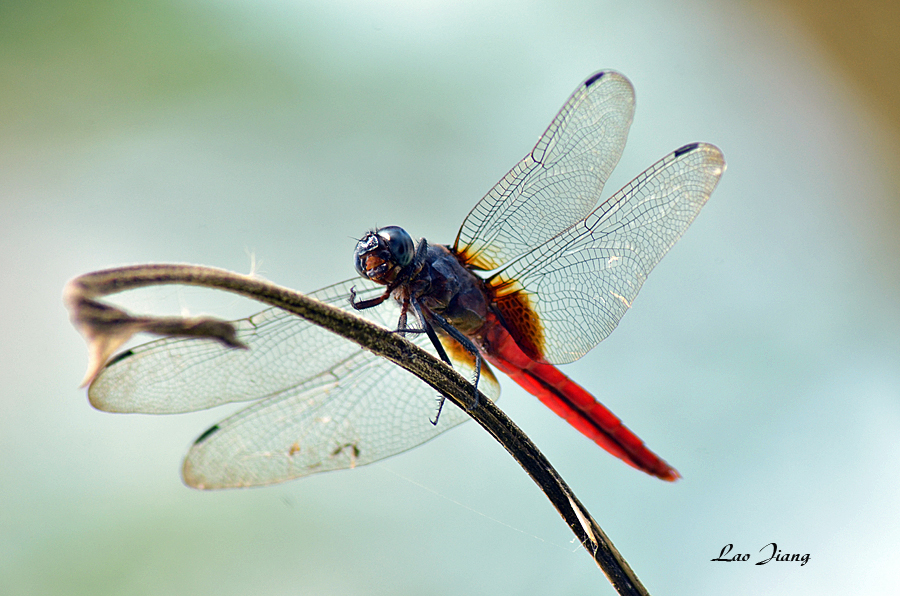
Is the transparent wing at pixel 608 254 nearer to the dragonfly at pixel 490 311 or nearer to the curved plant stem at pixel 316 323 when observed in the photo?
the dragonfly at pixel 490 311

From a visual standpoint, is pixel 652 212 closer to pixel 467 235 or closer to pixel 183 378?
pixel 467 235

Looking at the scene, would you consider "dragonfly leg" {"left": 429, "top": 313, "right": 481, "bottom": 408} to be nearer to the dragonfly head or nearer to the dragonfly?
the dragonfly

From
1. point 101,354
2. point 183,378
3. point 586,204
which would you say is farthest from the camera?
point 586,204

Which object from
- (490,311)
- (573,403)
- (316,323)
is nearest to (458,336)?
(490,311)

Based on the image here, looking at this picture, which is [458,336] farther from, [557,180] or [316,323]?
[316,323]

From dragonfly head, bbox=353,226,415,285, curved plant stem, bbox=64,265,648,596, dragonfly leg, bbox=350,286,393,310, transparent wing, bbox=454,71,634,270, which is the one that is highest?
transparent wing, bbox=454,71,634,270

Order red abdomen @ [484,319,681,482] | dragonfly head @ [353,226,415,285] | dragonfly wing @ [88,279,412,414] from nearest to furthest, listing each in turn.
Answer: dragonfly wing @ [88,279,412,414], dragonfly head @ [353,226,415,285], red abdomen @ [484,319,681,482]

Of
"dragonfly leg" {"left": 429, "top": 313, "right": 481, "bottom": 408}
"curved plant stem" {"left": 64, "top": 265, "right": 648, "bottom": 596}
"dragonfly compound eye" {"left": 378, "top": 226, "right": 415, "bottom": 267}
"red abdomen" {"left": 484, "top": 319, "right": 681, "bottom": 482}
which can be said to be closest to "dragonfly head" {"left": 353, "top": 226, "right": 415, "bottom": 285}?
"dragonfly compound eye" {"left": 378, "top": 226, "right": 415, "bottom": 267}

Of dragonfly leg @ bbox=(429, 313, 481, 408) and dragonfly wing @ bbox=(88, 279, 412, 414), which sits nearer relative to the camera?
dragonfly wing @ bbox=(88, 279, 412, 414)

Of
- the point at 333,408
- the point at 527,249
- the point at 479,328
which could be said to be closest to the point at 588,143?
the point at 527,249
